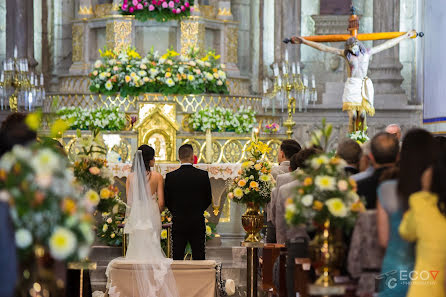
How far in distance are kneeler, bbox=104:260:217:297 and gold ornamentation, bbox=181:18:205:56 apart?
783 centimetres

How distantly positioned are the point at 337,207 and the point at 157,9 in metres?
11.2

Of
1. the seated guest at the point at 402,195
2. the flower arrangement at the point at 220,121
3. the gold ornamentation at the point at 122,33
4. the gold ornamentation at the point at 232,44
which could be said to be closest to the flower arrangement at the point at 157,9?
the gold ornamentation at the point at 122,33

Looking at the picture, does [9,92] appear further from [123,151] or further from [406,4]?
[406,4]

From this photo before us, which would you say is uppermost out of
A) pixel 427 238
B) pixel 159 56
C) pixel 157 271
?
pixel 159 56

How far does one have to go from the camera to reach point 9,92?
17.1 metres

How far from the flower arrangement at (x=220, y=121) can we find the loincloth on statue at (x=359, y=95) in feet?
8.33

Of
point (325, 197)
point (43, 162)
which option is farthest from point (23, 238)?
point (325, 197)

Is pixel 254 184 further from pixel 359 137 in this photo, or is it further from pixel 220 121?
pixel 220 121

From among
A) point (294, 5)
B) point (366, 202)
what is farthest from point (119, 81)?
point (366, 202)

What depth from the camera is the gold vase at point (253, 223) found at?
1008 cm

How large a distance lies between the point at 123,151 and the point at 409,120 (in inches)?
250

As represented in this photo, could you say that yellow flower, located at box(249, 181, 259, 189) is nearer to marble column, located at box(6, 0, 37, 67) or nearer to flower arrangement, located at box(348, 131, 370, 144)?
flower arrangement, located at box(348, 131, 370, 144)

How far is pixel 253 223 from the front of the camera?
10094mm

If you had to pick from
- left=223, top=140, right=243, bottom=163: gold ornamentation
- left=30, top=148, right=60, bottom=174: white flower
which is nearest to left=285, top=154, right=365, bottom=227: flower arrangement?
left=30, top=148, right=60, bottom=174: white flower
